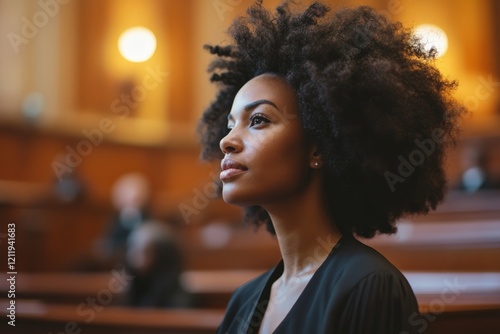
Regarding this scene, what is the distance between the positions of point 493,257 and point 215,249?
6.90 ft

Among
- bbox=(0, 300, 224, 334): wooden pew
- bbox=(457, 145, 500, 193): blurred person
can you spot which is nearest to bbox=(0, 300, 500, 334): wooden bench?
bbox=(0, 300, 224, 334): wooden pew

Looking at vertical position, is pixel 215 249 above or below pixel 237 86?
below

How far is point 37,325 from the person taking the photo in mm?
1963

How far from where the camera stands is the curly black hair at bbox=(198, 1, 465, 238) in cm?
136

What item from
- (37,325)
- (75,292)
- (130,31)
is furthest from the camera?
(130,31)

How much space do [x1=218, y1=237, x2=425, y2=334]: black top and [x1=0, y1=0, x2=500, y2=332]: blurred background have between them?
2.37 metres

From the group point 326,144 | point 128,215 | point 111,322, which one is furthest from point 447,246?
point 128,215

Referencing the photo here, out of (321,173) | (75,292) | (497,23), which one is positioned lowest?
(75,292)

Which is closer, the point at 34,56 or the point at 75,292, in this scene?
the point at 75,292

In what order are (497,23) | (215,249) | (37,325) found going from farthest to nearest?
(497,23)
(215,249)
(37,325)

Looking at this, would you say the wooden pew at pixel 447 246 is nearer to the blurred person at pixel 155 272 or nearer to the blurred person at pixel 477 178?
the blurred person at pixel 477 178

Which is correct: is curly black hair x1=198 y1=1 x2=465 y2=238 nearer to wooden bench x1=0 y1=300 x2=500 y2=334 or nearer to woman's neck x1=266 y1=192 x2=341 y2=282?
woman's neck x1=266 y1=192 x2=341 y2=282

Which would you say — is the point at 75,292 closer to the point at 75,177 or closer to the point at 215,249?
the point at 215,249

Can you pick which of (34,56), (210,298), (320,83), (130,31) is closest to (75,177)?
(34,56)
